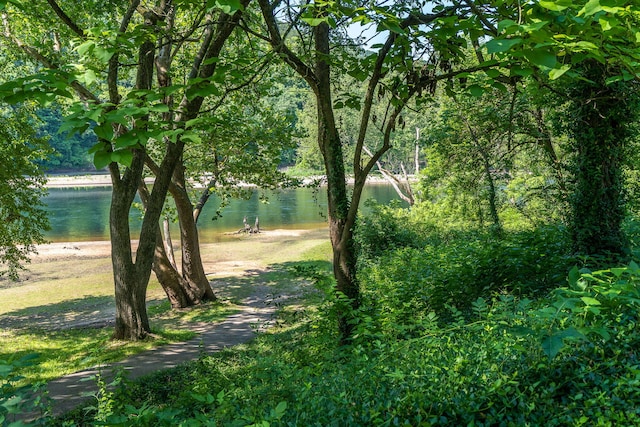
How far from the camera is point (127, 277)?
32.2ft

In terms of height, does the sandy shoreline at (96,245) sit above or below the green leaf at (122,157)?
below

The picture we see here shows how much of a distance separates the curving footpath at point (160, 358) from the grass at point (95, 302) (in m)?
0.32

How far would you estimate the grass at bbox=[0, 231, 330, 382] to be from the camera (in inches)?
383

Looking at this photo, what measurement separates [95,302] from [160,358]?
9187 mm

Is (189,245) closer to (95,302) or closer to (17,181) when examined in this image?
(17,181)

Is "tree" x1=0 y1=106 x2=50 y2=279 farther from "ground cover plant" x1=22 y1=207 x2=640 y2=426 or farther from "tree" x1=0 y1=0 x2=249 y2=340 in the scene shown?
"ground cover plant" x1=22 y1=207 x2=640 y2=426

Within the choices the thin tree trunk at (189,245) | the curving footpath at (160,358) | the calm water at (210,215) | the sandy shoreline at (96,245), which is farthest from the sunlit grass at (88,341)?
the sandy shoreline at (96,245)

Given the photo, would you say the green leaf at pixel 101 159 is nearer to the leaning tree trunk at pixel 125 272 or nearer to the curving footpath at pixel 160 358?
the curving footpath at pixel 160 358

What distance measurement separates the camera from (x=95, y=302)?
54.5 ft

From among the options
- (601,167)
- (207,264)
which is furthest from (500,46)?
(207,264)

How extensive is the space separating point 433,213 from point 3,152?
14134 millimetres

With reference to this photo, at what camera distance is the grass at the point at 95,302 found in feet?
31.9

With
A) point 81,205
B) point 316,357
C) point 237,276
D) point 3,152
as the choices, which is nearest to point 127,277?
point 3,152

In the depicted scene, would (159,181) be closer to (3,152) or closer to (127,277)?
(127,277)
